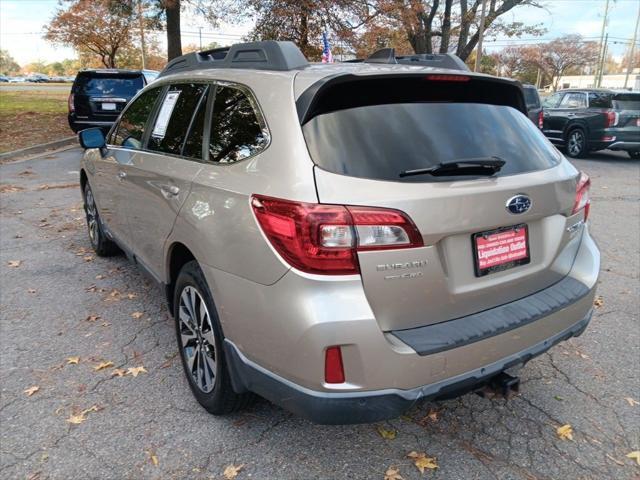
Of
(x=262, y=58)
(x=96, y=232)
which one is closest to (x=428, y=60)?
(x=262, y=58)

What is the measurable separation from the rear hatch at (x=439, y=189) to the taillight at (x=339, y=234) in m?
0.03

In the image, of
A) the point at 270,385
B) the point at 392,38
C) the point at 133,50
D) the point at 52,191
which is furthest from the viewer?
the point at 133,50

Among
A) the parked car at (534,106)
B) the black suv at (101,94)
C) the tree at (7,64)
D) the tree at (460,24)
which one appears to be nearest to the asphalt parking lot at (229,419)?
the parked car at (534,106)

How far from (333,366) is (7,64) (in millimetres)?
141458

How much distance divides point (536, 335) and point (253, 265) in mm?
1309

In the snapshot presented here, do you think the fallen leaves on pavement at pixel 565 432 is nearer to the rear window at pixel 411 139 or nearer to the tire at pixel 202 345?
the rear window at pixel 411 139

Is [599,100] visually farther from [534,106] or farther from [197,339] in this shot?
[197,339]

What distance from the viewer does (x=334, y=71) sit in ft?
8.03

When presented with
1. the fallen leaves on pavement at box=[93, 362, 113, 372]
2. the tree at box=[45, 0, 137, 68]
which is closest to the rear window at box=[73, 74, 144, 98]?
the fallen leaves on pavement at box=[93, 362, 113, 372]

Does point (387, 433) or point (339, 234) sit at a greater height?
point (339, 234)

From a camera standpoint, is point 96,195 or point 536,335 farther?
point 96,195

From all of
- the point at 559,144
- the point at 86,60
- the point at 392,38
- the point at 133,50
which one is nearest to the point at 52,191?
the point at 559,144

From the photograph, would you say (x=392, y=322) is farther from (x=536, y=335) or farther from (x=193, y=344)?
(x=193, y=344)

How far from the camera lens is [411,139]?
86.7 inches
